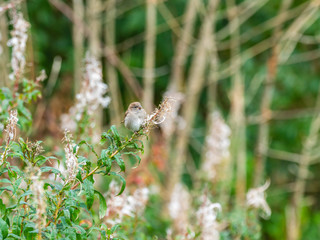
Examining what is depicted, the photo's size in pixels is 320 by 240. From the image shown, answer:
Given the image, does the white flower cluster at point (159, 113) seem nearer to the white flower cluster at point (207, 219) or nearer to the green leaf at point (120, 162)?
the green leaf at point (120, 162)

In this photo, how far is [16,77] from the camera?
2592 millimetres

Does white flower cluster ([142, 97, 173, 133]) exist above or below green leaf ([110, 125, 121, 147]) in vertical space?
above

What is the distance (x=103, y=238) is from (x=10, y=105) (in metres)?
1.07

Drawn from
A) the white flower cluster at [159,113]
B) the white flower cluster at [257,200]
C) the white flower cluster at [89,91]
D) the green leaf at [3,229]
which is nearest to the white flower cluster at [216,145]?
the white flower cluster at [257,200]

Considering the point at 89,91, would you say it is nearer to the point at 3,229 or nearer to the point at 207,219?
the point at 207,219

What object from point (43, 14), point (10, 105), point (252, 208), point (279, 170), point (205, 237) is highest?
point (43, 14)

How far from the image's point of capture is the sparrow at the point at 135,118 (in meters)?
2.00

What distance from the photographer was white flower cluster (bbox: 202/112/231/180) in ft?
14.9

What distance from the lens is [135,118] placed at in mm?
2037

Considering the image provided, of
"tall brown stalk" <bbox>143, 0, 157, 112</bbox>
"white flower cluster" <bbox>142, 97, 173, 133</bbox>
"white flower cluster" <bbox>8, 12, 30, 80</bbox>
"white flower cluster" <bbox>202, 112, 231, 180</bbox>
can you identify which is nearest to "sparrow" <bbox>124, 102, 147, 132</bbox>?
"white flower cluster" <bbox>142, 97, 173, 133</bbox>

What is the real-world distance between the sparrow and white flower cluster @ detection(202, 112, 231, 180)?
2460 millimetres

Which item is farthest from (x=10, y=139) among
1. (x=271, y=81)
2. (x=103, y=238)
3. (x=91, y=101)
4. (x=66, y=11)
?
(x=271, y=81)

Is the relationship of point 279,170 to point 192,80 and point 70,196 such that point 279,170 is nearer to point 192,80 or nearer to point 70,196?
point 192,80

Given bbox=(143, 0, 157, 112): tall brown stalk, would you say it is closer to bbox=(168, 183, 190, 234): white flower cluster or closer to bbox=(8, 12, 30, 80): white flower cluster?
bbox=(168, 183, 190, 234): white flower cluster
